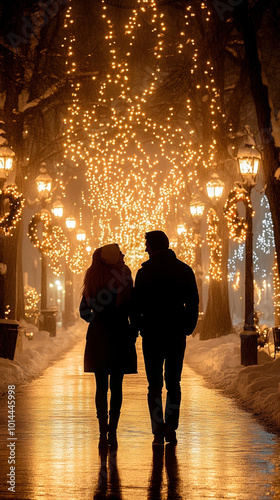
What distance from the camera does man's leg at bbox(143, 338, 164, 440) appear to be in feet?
28.3

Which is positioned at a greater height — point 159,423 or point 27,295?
point 27,295

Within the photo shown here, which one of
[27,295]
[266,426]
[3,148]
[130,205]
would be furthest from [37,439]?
[130,205]

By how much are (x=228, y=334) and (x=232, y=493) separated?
21771 mm

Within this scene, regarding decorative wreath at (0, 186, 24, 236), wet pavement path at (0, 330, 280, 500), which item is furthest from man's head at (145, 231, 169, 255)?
decorative wreath at (0, 186, 24, 236)

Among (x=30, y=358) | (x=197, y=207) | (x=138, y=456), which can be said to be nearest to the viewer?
(x=138, y=456)

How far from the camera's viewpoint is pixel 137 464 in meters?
7.67

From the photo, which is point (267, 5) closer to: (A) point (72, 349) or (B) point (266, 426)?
(B) point (266, 426)

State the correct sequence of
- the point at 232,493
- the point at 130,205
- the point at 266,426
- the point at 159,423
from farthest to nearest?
the point at 130,205 → the point at 266,426 → the point at 159,423 → the point at 232,493

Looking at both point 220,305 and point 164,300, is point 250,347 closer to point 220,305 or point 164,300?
point 164,300

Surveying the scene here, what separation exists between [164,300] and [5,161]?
11681mm

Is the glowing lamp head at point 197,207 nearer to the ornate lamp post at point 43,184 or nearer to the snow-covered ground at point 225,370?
the snow-covered ground at point 225,370

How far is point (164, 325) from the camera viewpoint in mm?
8617

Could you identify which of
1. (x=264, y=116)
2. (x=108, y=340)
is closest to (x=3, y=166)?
(x=264, y=116)

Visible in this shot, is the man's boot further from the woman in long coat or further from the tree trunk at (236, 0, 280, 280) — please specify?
the tree trunk at (236, 0, 280, 280)
